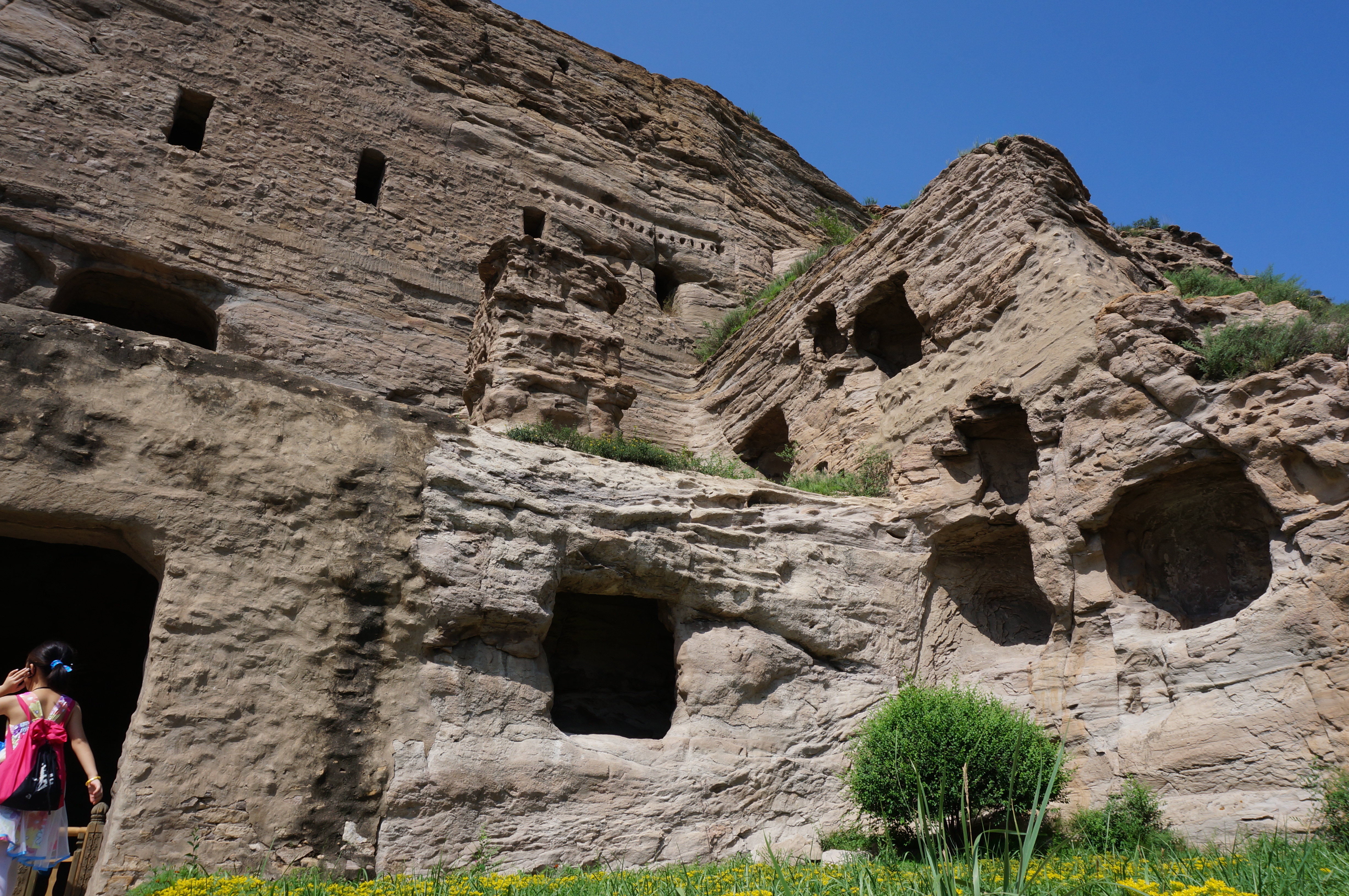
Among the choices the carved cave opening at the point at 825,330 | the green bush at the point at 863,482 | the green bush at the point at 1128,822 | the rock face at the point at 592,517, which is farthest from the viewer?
the carved cave opening at the point at 825,330

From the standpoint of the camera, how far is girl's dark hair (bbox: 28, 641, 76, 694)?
4906mm

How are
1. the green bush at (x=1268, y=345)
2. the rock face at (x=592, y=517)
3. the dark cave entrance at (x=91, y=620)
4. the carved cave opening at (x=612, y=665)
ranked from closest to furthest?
the rock face at (x=592, y=517) → the green bush at (x=1268, y=345) → the carved cave opening at (x=612, y=665) → the dark cave entrance at (x=91, y=620)

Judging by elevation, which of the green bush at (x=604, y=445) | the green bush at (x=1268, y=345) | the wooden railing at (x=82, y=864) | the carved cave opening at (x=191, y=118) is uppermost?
the carved cave opening at (x=191, y=118)

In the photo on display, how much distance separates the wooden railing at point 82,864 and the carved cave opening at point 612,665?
357 cm

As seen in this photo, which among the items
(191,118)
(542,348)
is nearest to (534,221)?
(191,118)

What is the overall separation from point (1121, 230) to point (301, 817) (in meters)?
15.7

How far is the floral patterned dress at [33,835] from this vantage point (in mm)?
4375

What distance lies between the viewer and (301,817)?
17.8 feet

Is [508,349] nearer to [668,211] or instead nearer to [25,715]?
[25,715]

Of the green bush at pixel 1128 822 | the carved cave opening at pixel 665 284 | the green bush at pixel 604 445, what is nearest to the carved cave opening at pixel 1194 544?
the green bush at pixel 1128 822

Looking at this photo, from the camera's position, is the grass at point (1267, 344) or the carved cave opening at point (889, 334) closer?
the grass at point (1267, 344)

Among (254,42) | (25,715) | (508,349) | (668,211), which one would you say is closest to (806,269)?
(668,211)

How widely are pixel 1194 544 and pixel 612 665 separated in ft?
17.4

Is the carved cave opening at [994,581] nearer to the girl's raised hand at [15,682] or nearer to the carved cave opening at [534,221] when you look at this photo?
the girl's raised hand at [15,682]
